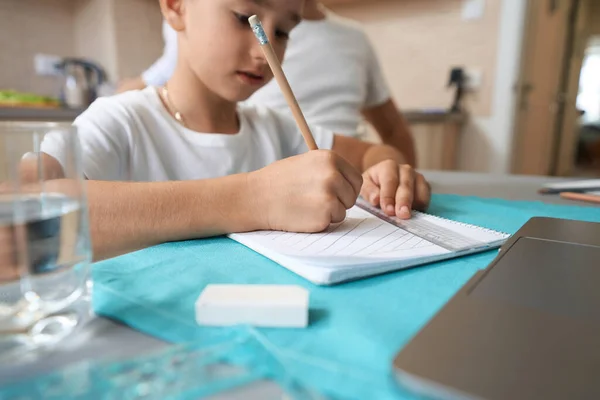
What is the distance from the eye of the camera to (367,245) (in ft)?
1.20

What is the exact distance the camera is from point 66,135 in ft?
0.78

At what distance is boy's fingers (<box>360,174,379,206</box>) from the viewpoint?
0.55m

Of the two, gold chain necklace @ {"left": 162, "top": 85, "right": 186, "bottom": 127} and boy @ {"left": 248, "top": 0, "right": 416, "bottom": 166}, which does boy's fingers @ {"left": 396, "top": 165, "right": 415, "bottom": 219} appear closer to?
gold chain necklace @ {"left": 162, "top": 85, "right": 186, "bottom": 127}

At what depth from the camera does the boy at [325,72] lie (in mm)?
1091

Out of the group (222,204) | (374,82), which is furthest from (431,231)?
(374,82)

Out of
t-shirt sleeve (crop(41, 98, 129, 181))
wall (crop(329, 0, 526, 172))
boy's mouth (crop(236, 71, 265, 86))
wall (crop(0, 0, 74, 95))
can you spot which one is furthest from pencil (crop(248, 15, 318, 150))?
wall (crop(0, 0, 74, 95))

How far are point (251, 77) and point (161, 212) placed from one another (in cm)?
32

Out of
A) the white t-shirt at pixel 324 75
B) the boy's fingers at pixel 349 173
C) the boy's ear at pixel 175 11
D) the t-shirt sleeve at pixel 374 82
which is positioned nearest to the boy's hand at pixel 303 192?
the boy's fingers at pixel 349 173

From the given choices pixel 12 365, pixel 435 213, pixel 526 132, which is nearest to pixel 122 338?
pixel 12 365

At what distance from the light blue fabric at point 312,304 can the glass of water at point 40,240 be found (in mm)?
31

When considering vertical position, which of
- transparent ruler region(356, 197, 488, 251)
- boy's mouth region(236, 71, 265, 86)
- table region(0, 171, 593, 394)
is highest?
boy's mouth region(236, 71, 265, 86)

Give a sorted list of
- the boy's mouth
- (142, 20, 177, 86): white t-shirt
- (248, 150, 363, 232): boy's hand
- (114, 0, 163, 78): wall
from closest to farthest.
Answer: (248, 150, 363, 232): boy's hand → the boy's mouth → (142, 20, 177, 86): white t-shirt → (114, 0, 163, 78): wall

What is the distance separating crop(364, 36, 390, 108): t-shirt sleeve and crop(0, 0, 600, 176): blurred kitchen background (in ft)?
2.30

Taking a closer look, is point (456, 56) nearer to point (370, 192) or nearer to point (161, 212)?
point (370, 192)
